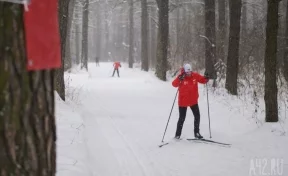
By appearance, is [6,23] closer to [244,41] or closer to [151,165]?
[151,165]

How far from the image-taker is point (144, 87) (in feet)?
64.2

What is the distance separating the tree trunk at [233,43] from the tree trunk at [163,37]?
6281 millimetres

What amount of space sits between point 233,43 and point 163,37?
264 inches

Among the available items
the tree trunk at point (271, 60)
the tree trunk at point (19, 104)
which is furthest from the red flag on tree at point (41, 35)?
the tree trunk at point (271, 60)

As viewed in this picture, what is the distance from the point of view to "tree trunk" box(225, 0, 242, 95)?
554 inches

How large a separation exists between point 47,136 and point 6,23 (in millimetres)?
628

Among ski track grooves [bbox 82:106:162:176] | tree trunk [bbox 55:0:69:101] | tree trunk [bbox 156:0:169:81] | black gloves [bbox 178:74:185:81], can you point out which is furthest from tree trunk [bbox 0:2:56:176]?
tree trunk [bbox 156:0:169:81]

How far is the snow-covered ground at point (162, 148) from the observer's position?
21.3ft

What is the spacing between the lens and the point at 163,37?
20281mm

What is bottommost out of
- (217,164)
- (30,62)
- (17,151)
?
(217,164)

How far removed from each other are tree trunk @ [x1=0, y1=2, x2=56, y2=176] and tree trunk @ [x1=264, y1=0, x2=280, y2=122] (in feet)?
24.9

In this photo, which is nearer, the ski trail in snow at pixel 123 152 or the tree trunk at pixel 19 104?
the tree trunk at pixel 19 104

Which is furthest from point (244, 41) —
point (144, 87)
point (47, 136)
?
point (47, 136)

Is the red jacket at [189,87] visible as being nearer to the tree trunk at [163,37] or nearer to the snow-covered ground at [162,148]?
the snow-covered ground at [162,148]
